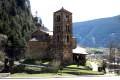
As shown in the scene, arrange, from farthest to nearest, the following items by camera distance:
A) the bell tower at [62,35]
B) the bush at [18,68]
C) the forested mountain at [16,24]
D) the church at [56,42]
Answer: the forested mountain at [16,24]
the church at [56,42]
the bell tower at [62,35]
the bush at [18,68]

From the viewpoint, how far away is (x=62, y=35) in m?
83.4

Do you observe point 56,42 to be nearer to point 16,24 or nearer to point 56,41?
point 56,41

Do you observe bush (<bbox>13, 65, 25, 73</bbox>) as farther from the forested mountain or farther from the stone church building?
the forested mountain

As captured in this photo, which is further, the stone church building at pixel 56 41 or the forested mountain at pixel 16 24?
the forested mountain at pixel 16 24

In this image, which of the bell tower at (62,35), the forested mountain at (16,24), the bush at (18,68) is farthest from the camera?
the forested mountain at (16,24)

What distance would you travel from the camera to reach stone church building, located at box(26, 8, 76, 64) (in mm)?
81625

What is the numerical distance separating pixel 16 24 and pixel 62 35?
32.2 m

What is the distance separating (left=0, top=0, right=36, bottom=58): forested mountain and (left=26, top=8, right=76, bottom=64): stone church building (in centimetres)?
1472

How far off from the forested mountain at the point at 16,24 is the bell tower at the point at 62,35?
774 inches

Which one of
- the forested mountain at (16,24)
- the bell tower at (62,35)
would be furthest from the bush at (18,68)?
the forested mountain at (16,24)

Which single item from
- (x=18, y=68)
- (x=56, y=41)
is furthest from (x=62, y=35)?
(x=18, y=68)

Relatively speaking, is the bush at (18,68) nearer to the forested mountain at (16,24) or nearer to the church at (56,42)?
the church at (56,42)

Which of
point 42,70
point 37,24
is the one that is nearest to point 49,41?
point 42,70

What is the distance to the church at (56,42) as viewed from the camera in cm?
8162
